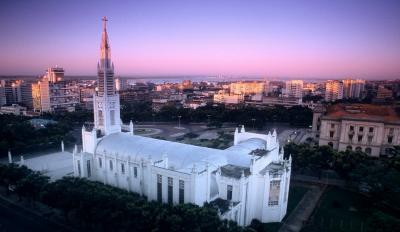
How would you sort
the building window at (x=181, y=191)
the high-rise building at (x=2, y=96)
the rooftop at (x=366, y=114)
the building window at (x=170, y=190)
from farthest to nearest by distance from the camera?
the high-rise building at (x=2, y=96), the rooftop at (x=366, y=114), the building window at (x=170, y=190), the building window at (x=181, y=191)

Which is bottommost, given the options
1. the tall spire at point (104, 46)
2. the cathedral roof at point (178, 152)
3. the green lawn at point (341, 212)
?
the green lawn at point (341, 212)

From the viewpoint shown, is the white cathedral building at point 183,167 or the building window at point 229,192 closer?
the white cathedral building at point 183,167

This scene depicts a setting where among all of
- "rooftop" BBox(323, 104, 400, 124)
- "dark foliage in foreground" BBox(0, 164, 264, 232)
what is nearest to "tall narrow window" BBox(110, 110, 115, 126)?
"dark foliage in foreground" BBox(0, 164, 264, 232)

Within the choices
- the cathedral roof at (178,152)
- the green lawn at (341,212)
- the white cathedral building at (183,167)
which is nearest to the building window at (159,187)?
the white cathedral building at (183,167)

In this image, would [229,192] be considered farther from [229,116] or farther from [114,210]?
[229,116]

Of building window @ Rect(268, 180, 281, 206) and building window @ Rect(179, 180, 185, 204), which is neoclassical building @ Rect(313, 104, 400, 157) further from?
building window @ Rect(179, 180, 185, 204)

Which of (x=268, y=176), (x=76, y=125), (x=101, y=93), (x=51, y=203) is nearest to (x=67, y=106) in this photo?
(x=76, y=125)

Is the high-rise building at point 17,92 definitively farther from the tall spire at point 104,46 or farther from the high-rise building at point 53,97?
the tall spire at point 104,46
